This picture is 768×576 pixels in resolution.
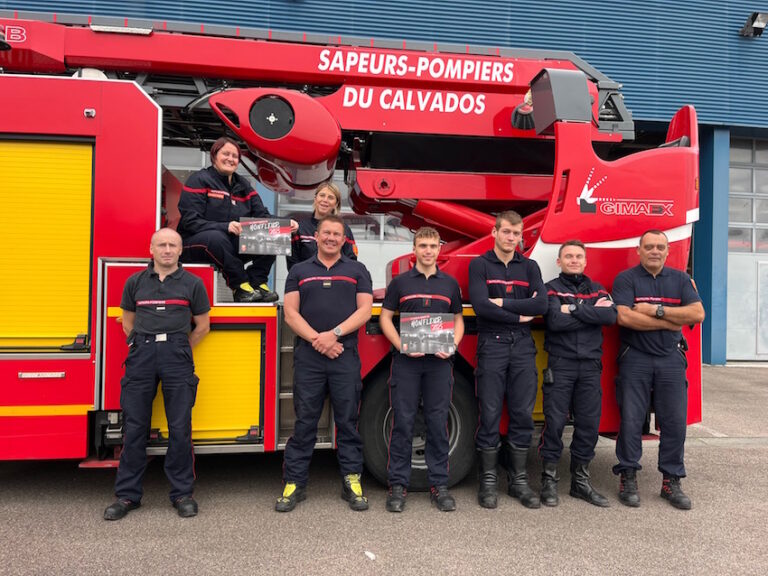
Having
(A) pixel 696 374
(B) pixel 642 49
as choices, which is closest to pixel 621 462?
(A) pixel 696 374

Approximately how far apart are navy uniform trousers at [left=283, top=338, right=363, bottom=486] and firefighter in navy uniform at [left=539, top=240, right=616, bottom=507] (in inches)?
52.2

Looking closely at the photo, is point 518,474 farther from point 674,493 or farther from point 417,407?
point 674,493

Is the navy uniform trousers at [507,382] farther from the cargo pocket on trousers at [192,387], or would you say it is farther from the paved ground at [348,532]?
the cargo pocket on trousers at [192,387]

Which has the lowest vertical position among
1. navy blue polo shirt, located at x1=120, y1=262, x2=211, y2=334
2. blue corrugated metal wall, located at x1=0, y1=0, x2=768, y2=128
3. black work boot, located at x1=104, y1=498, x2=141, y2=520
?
black work boot, located at x1=104, y1=498, x2=141, y2=520

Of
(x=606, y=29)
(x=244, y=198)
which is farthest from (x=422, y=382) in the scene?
(x=606, y=29)

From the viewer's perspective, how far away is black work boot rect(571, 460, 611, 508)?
379 centimetres

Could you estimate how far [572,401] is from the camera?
3.84 metres

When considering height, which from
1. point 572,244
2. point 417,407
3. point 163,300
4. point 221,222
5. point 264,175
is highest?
point 264,175

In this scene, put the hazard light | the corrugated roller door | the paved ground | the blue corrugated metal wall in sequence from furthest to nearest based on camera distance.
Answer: the hazard light, the blue corrugated metal wall, the corrugated roller door, the paved ground

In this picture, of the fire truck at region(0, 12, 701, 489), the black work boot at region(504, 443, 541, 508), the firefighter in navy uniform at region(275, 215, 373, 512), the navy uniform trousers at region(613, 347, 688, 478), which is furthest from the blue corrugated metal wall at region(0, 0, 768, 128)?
the black work boot at region(504, 443, 541, 508)

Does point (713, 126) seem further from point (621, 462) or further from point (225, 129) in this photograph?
point (225, 129)

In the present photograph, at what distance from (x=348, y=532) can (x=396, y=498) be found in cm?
46

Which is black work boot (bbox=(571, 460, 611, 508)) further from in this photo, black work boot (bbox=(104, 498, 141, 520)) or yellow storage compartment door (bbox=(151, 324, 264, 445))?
black work boot (bbox=(104, 498, 141, 520))

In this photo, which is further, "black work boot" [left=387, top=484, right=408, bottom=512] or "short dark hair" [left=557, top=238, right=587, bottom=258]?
"short dark hair" [left=557, top=238, right=587, bottom=258]
